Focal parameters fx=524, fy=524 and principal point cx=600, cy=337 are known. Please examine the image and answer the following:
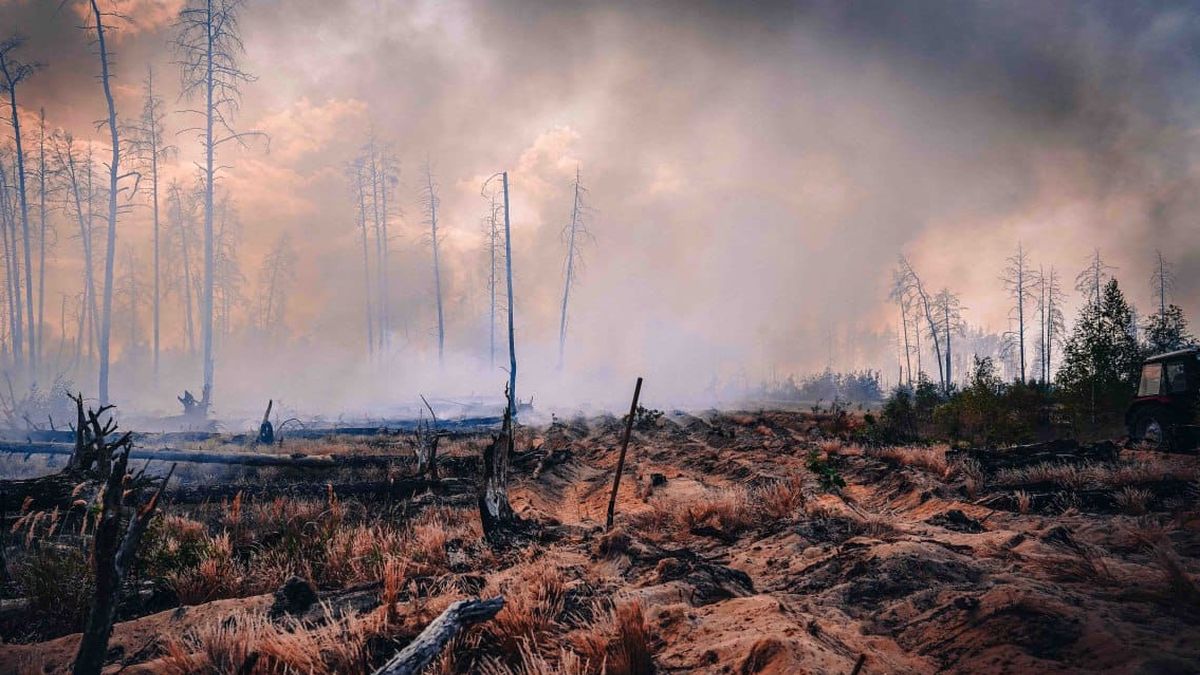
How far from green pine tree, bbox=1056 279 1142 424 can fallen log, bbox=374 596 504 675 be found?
24329mm

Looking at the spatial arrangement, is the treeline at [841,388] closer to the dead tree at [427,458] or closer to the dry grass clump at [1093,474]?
the dry grass clump at [1093,474]

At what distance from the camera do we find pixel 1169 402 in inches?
542

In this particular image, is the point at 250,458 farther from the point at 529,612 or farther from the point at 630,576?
the point at 529,612

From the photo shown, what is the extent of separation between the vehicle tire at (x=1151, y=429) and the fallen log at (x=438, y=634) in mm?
17948

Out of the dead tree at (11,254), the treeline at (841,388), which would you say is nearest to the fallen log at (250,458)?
the dead tree at (11,254)

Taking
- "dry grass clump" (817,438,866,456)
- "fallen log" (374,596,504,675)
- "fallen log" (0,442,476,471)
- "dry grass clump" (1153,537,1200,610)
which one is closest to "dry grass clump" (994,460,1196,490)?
"dry grass clump" (817,438,866,456)

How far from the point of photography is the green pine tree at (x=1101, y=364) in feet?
67.5

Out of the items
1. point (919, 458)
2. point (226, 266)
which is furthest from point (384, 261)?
Result: point (919, 458)

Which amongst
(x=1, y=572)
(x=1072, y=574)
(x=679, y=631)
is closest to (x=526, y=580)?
(x=679, y=631)

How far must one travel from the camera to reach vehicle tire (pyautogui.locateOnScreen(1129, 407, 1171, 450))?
539 inches

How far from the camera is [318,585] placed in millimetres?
6359

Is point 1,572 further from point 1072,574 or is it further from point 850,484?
point 850,484

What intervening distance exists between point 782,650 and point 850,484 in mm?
9826

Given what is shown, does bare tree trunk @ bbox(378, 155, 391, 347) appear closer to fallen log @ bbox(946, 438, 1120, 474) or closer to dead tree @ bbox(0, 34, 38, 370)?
dead tree @ bbox(0, 34, 38, 370)
